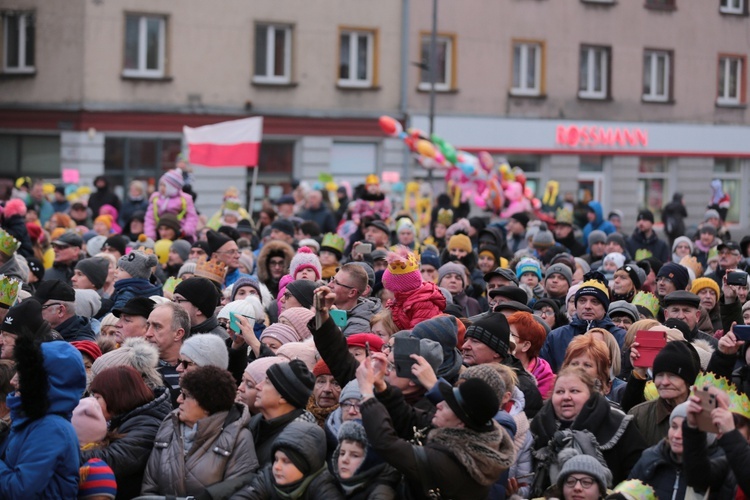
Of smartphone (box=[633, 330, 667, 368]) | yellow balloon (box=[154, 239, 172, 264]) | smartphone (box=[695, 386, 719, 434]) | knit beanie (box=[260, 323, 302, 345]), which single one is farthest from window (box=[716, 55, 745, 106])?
smartphone (box=[695, 386, 719, 434])

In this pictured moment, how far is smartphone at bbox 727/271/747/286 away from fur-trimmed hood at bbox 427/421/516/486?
587 centimetres

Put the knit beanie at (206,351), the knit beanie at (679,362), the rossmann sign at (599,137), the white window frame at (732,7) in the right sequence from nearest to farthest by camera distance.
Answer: the knit beanie at (679,362), the knit beanie at (206,351), the rossmann sign at (599,137), the white window frame at (732,7)

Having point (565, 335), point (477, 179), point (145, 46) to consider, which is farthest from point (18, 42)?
point (565, 335)

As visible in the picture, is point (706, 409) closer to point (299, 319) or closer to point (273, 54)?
point (299, 319)

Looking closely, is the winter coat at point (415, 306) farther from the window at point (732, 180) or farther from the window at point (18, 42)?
the window at point (732, 180)

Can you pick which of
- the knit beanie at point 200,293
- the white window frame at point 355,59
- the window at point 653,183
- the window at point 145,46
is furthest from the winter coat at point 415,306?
the window at point 653,183

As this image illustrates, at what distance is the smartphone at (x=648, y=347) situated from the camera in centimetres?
716

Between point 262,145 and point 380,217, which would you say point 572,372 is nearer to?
point 380,217

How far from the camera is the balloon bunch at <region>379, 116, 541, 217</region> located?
70.6 feet

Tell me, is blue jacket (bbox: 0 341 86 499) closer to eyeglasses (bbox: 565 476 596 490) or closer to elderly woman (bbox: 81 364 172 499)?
elderly woman (bbox: 81 364 172 499)

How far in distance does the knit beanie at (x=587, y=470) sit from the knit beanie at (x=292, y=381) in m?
1.35

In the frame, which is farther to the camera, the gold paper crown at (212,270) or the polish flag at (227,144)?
the polish flag at (227,144)

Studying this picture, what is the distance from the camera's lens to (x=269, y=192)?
29.8 m

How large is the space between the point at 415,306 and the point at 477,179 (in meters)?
14.5
